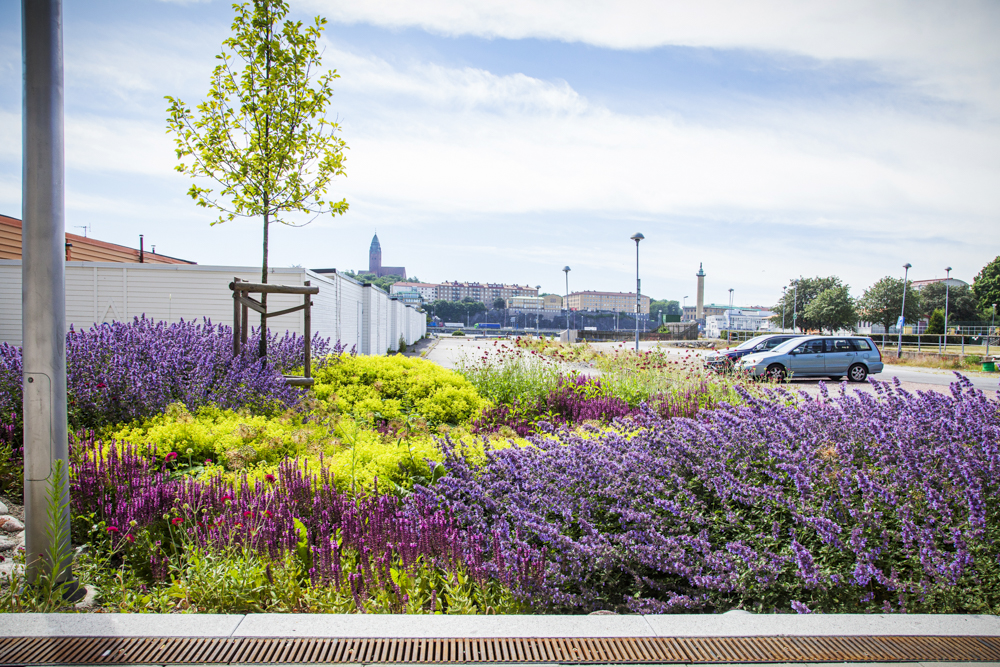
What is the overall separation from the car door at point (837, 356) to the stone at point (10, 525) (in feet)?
61.9

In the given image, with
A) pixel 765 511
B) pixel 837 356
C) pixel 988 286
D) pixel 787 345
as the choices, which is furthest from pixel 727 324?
pixel 765 511

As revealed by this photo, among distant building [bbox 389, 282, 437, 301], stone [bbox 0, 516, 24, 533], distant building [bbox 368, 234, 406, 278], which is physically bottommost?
stone [bbox 0, 516, 24, 533]

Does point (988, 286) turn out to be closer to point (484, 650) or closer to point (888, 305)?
point (888, 305)

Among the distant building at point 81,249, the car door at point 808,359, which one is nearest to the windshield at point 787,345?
the car door at point 808,359

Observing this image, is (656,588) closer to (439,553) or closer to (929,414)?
(439,553)

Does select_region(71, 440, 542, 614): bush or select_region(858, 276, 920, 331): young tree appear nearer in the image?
select_region(71, 440, 542, 614): bush

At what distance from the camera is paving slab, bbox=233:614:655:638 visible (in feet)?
7.25

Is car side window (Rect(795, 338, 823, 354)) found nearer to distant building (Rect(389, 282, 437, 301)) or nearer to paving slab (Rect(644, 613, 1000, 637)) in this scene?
paving slab (Rect(644, 613, 1000, 637))

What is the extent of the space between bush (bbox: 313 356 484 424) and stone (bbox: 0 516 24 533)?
295 centimetres

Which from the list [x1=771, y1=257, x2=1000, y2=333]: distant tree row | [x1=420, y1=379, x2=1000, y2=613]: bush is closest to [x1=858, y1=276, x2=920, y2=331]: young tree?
[x1=771, y1=257, x2=1000, y2=333]: distant tree row

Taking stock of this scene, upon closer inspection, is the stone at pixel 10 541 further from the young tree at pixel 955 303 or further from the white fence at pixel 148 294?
the young tree at pixel 955 303

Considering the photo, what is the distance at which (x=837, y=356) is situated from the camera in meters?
17.0

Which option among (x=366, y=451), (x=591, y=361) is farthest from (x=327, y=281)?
(x=366, y=451)

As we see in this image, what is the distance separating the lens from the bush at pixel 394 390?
657 centimetres
